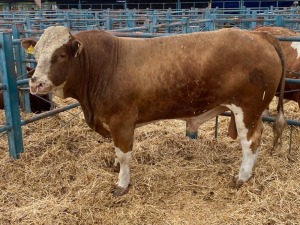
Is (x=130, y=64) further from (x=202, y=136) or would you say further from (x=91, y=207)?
(x=202, y=136)

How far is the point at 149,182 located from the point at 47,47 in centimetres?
161

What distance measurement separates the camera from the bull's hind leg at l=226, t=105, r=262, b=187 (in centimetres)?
345

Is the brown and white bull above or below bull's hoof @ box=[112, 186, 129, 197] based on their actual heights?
above

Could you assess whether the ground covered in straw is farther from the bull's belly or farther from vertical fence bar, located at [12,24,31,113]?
vertical fence bar, located at [12,24,31,113]

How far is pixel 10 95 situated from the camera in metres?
4.05

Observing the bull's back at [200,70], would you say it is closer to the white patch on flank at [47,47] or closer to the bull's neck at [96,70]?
the bull's neck at [96,70]

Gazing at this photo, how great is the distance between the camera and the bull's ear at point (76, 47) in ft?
10.0

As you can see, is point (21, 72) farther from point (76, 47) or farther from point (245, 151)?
point (245, 151)

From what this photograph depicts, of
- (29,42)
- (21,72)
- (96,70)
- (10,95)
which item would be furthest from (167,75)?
(21,72)

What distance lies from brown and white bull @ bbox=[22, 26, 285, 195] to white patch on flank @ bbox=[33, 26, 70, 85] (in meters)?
0.03

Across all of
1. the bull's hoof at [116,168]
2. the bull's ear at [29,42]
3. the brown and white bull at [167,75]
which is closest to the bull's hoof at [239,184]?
the brown and white bull at [167,75]

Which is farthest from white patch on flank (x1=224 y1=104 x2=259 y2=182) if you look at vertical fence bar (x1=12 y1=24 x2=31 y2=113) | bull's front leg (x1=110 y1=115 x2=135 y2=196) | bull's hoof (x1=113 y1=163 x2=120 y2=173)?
vertical fence bar (x1=12 y1=24 x2=31 y2=113)

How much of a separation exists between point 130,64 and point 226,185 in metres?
1.52

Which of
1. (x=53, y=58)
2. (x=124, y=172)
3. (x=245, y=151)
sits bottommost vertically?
(x=124, y=172)
